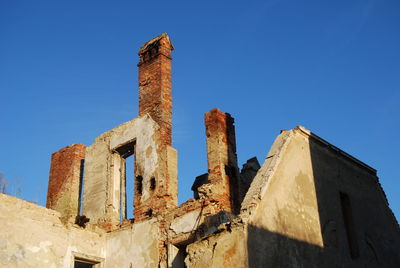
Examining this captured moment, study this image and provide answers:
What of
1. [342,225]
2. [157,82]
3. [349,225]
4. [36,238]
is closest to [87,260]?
[36,238]

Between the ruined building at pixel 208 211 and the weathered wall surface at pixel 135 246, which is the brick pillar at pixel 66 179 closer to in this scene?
the ruined building at pixel 208 211

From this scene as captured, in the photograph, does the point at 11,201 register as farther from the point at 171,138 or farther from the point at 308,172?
the point at 308,172

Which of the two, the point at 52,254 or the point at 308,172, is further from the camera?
the point at 52,254

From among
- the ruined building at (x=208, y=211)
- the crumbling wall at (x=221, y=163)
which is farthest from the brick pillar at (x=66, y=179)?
the crumbling wall at (x=221, y=163)

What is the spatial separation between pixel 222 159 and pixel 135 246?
2737mm

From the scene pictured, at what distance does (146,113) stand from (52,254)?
420cm

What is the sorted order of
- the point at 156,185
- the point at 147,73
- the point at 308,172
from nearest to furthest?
the point at 308,172, the point at 156,185, the point at 147,73

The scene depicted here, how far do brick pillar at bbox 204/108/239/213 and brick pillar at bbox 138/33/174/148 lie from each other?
124 cm

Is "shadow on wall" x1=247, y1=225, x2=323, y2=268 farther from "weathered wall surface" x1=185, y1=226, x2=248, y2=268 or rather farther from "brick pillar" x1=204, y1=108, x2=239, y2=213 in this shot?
"brick pillar" x1=204, y1=108, x2=239, y2=213

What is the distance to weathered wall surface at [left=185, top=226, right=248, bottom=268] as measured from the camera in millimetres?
7566

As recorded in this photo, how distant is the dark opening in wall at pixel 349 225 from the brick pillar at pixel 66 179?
715 centimetres

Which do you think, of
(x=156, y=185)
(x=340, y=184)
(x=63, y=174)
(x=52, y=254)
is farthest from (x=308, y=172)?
(x=63, y=174)

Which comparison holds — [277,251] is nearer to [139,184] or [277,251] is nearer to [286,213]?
[286,213]

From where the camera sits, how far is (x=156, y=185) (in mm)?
11414
